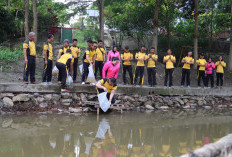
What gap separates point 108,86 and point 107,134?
195cm

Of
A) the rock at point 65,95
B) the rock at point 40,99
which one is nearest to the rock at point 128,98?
the rock at point 65,95

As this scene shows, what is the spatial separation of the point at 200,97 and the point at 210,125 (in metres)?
3.33

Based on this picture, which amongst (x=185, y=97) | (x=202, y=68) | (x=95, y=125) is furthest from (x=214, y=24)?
(x=95, y=125)

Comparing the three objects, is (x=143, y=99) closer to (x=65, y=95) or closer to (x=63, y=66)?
(x=65, y=95)

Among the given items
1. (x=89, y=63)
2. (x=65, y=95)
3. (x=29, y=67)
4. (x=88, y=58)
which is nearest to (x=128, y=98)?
(x=89, y=63)

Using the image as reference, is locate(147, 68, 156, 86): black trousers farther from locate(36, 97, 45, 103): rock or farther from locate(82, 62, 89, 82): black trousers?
locate(36, 97, 45, 103): rock

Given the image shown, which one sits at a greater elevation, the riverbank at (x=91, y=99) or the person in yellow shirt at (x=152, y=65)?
the person in yellow shirt at (x=152, y=65)

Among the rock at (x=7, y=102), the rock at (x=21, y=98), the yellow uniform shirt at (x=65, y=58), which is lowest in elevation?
the rock at (x=7, y=102)

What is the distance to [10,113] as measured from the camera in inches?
276

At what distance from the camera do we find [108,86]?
713 cm

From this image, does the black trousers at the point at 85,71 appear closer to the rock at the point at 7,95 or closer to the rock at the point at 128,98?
the rock at the point at 128,98

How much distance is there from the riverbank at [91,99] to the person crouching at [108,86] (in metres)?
0.57

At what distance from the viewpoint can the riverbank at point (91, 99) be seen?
23.8 feet

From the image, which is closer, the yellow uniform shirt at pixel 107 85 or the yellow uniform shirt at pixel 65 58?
the yellow uniform shirt at pixel 107 85
